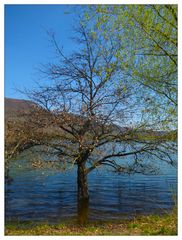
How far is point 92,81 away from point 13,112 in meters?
3.48

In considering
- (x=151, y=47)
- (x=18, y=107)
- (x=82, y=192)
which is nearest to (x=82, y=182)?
(x=82, y=192)

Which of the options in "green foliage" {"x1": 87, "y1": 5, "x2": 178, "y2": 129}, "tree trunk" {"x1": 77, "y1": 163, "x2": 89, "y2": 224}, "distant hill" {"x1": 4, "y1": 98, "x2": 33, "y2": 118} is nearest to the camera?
"green foliage" {"x1": 87, "y1": 5, "x2": 178, "y2": 129}

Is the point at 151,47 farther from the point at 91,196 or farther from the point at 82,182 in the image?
the point at 91,196

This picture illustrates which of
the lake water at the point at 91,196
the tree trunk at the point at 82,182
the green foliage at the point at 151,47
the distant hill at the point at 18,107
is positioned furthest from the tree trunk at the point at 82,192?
the green foliage at the point at 151,47

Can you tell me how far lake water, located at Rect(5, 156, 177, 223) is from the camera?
1420 cm

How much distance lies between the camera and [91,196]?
17734mm

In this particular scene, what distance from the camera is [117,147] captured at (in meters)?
14.7

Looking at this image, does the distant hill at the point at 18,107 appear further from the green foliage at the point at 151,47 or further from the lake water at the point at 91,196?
the green foliage at the point at 151,47

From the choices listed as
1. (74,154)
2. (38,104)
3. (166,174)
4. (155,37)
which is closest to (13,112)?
(38,104)

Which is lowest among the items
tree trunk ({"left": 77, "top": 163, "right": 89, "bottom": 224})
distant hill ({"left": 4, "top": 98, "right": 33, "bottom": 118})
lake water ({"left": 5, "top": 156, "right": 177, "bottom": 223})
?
lake water ({"left": 5, "top": 156, "right": 177, "bottom": 223})

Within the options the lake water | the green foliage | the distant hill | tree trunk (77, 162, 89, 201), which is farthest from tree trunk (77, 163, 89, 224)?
the green foliage

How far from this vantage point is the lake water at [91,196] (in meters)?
14.2

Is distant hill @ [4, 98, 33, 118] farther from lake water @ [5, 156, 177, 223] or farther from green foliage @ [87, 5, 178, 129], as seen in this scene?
green foliage @ [87, 5, 178, 129]

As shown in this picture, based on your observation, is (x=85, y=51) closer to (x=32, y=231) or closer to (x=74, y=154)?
(x=74, y=154)
